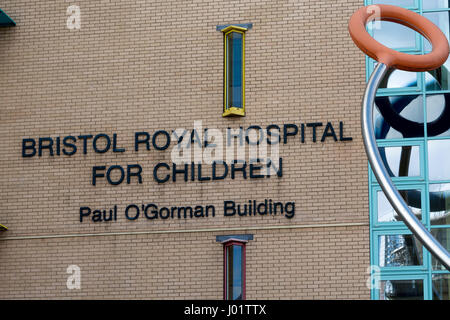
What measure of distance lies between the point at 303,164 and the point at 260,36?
244 centimetres

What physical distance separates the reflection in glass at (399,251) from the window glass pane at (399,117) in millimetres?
1725

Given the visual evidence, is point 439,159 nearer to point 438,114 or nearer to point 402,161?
point 402,161

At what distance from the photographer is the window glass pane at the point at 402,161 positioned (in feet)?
44.2

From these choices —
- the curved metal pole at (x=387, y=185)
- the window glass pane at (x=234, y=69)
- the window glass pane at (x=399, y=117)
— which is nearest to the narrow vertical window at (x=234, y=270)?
the window glass pane at (x=234, y=69)

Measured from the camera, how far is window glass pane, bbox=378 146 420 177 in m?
13.5

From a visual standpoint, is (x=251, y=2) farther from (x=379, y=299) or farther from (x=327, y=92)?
(x=379, y=299)

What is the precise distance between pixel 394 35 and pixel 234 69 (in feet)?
9.35

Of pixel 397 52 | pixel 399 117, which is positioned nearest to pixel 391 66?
pixel 397 52

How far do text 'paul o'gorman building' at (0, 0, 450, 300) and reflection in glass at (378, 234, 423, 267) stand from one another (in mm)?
23

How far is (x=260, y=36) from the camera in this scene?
14344 millimetres

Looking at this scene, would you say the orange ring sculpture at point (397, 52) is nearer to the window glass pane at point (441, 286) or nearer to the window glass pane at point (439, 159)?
the window glass pane at point (439, 159)

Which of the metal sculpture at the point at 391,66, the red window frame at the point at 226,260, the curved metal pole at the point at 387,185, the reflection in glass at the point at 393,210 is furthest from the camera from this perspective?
the red window frame at the point at 226,260

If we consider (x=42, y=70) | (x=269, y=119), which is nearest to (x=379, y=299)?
(x=269, y=119)

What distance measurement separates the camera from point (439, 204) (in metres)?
13.3
